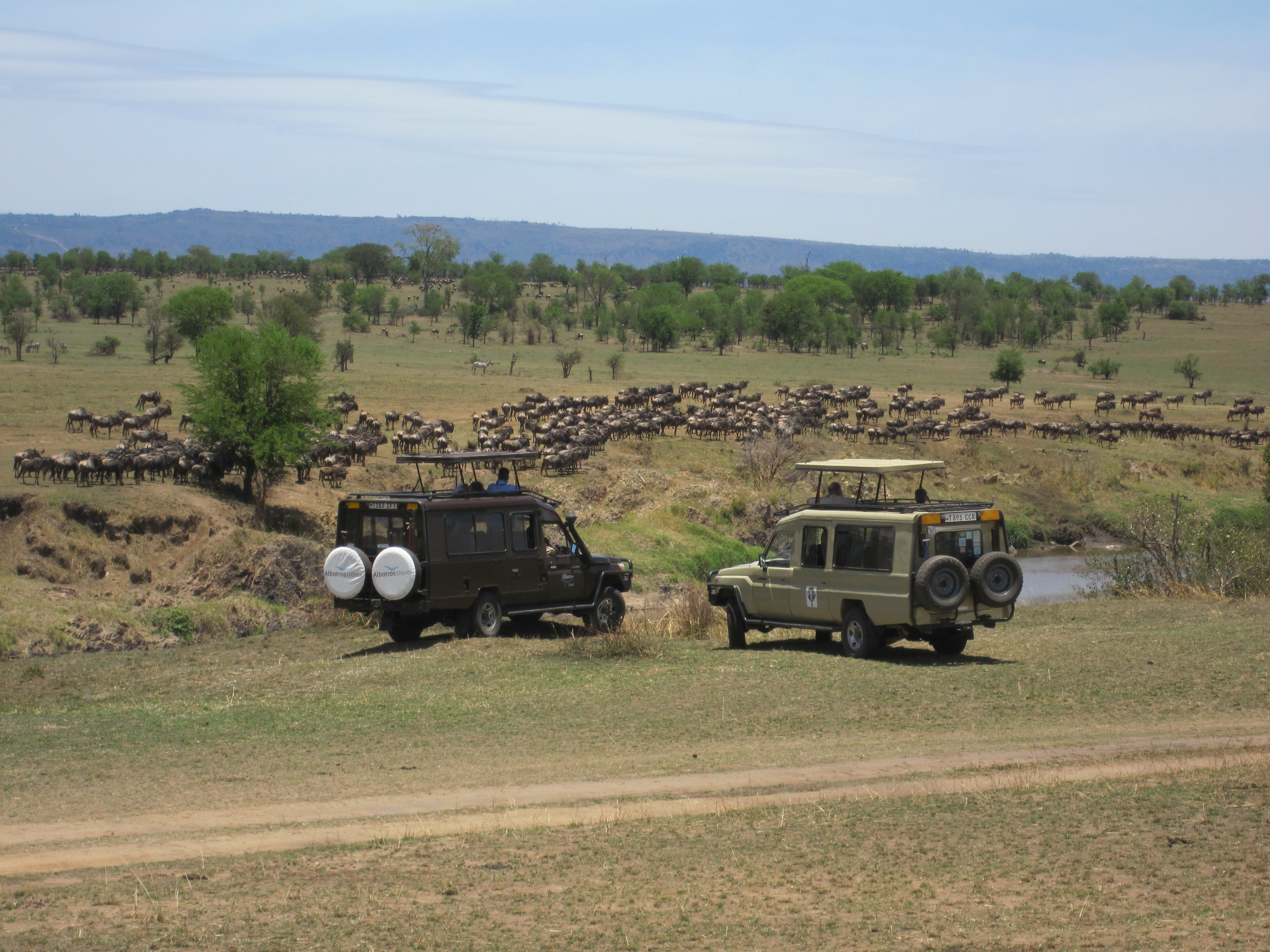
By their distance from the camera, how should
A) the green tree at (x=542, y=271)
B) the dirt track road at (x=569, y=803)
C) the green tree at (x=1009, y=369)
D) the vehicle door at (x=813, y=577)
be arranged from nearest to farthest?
1. the dirt track road at (x=569, y=803)
2. the vehicle door at (x=813, y=577)
3. the green tree at (x=1009, y=369)
4. the green tree at (x=542, y=271)

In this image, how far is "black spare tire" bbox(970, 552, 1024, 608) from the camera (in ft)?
47.2

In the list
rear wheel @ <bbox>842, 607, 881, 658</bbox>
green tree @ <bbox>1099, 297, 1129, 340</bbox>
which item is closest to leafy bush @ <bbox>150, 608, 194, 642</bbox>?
rear wheel @ <bbox>842, 607, 881, 658</bbox>

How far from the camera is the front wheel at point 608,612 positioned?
18594mm

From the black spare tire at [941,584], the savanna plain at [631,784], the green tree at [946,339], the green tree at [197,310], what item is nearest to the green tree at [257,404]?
the savanna plain at [631,784]

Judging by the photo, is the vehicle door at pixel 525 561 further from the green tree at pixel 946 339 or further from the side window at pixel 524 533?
the green tree at pixel 946 339

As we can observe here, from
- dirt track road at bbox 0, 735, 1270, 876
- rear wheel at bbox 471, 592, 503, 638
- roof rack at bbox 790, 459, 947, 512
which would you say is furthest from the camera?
rear wheel at bbox 471, 592, 503, 638

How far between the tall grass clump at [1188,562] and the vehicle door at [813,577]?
1028cm

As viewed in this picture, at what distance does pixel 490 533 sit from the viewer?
17203 mm

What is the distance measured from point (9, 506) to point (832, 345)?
8174 centimetres

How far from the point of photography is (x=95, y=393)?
50.4 metres

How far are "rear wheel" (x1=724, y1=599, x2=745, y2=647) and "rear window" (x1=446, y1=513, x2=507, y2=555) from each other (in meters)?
3.23

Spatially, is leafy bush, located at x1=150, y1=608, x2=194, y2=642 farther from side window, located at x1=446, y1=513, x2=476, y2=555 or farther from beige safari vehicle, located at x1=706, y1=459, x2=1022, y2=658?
beige safari vehicle, located at x1=706, y1=459, x2=1022, y2=658

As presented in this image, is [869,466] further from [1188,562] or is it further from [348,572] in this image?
[1188,562]

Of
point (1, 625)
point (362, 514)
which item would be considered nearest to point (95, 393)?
point (1, 625)
